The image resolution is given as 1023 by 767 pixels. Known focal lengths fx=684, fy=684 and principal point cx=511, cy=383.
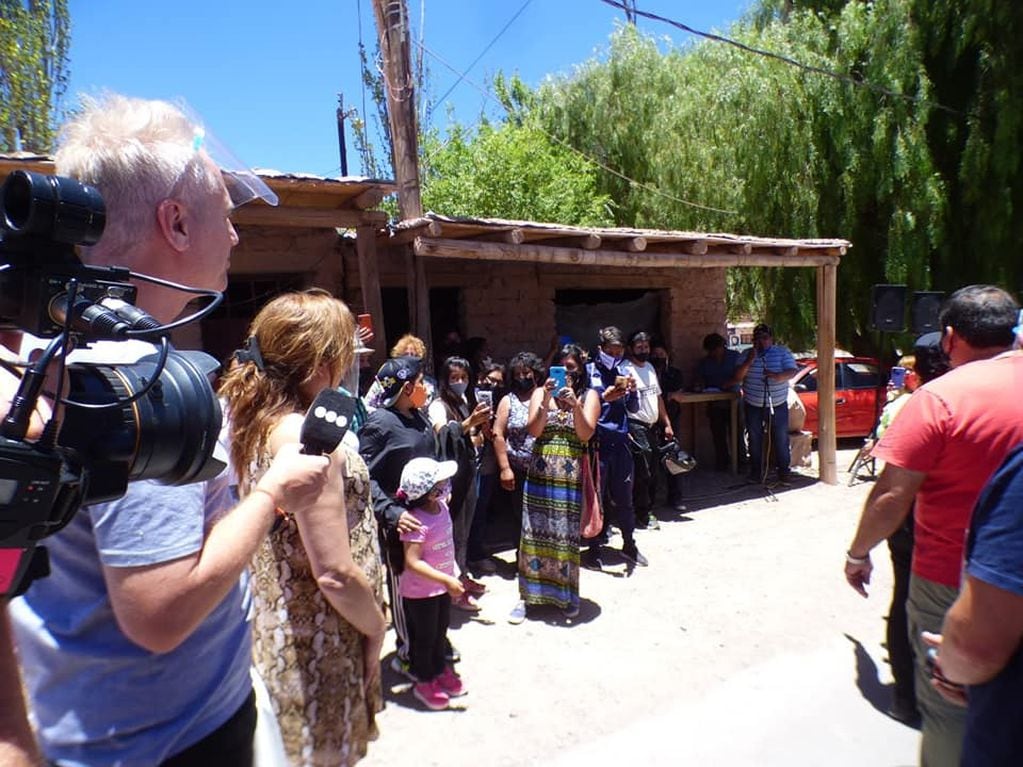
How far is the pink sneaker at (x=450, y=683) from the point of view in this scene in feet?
11.4

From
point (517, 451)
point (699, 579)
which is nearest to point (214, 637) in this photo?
point (517, 451)

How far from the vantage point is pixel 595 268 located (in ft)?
26.6

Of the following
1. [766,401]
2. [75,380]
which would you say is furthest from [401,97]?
[75,380]

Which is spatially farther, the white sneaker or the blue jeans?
the blue jeans

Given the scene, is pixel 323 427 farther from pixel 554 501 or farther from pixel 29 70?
pixel 29 70

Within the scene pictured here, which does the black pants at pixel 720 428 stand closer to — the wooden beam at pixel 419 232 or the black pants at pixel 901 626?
the wooden beam at pixel 419 232

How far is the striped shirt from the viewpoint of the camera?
756 cm

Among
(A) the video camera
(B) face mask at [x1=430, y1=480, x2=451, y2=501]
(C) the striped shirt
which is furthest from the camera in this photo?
(C) the striped shirt

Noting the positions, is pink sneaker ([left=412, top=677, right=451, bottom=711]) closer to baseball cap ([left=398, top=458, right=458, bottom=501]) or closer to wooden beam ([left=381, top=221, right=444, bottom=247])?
baseball cap ([left=398, top=458, right=458, bottom=501])

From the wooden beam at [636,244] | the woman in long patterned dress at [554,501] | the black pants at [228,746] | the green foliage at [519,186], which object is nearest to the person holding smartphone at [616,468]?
the woman in long patterned dress at [554,501]

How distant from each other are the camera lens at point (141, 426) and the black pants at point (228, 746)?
0.59 metres

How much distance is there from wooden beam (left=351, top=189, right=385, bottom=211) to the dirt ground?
2.92m

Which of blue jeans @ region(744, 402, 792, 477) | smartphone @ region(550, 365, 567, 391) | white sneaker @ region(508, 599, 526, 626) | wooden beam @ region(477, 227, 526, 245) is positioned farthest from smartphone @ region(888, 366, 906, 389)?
white sneaker @ region(508, 599, 526, 626)

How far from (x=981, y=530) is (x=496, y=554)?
464 centimetres
